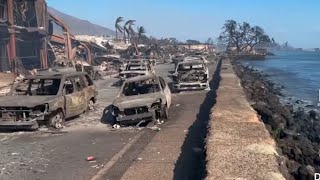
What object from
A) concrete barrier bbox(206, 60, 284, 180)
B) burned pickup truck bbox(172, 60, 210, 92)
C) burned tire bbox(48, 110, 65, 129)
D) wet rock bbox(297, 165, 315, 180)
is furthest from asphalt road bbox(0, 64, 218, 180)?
burned pickup truck bbox(172, 60, 210, 92)

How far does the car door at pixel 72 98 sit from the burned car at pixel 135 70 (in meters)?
11.3

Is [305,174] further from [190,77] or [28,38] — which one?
[28,38]

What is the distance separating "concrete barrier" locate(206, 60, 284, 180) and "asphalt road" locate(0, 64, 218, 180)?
1.58m

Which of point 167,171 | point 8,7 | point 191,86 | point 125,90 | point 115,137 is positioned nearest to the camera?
point 167,171

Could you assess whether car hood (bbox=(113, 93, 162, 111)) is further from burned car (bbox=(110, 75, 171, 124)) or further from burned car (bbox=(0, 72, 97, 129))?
burned car (bbox=(0, 72, 97, 129))

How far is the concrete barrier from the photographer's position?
23.7 feet

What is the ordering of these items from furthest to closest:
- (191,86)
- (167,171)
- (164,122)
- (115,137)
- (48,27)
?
(48,27) < (191,86) < (164,122) < (115,137) < (167,171)

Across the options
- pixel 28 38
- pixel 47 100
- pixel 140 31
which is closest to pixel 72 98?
pixel 47 100

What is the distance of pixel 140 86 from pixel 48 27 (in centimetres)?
2551

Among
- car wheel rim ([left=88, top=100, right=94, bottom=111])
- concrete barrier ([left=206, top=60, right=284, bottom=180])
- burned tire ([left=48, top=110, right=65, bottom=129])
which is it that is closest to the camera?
concrete barrier ([left=206, top=60, right=284, bottom=180])

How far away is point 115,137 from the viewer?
37.9 feet

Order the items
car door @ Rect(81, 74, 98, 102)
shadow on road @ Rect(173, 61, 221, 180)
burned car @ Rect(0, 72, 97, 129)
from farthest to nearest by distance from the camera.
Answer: car door @ Rect(81, 74, 98, 102) → burned car @ Rect(0, 72, 97, 129) → shadow on road @ Rect(173, 61, 221, 180)

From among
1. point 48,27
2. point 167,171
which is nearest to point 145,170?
point 167,171

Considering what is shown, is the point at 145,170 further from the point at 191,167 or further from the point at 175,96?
the point at 175,96
